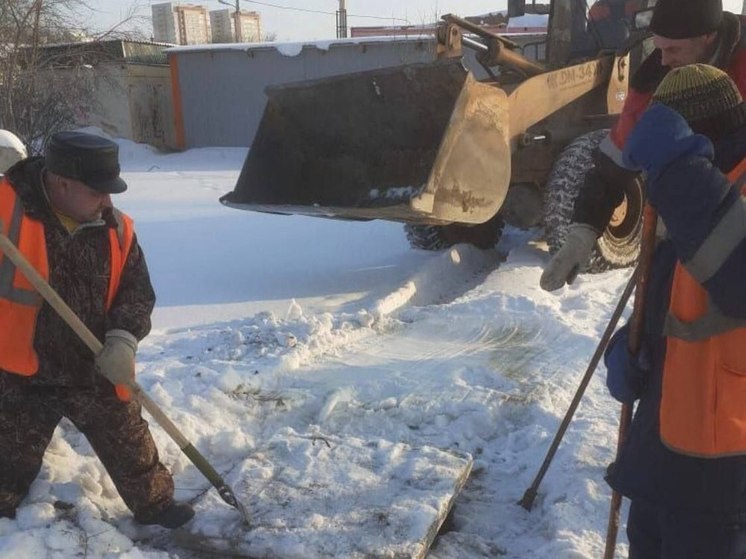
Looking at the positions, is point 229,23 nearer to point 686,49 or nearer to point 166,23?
point 166,23

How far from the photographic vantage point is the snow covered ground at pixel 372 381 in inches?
111

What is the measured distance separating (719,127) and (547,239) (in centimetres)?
476

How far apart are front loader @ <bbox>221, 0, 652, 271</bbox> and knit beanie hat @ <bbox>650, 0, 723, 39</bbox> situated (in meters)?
2.69

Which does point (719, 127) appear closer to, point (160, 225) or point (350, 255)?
point (350, 255)

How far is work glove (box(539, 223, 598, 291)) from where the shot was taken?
7.66ft

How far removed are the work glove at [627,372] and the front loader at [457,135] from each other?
284 centimetres

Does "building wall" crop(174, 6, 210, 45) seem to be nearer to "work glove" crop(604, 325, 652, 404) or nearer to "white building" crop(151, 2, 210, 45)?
"white building" crop(151, 2, 210, 45)

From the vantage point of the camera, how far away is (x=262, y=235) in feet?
26.9

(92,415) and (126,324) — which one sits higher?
(126,324)

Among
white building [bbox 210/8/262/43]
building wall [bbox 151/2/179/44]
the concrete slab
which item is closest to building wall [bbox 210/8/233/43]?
white building [bbox 210/8/262/43]

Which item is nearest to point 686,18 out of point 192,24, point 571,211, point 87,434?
point 87,434

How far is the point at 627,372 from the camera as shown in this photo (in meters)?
1.83

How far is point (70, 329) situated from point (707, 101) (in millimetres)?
2089

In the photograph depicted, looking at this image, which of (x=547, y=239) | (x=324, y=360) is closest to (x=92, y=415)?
(x=324, y=360)
